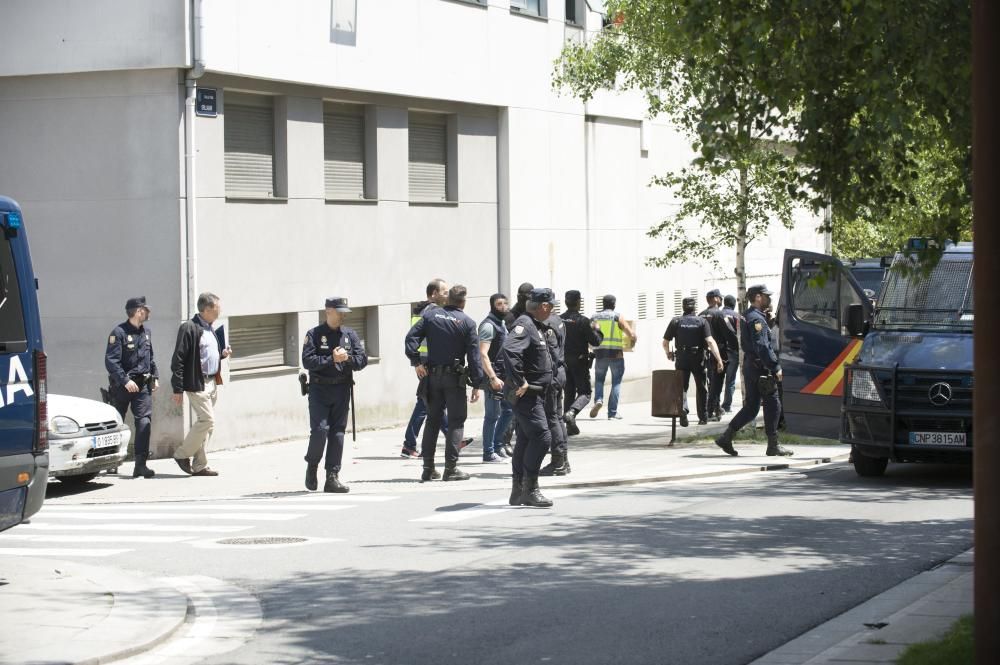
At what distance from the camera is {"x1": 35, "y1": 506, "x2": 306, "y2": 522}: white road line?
13.6 meters

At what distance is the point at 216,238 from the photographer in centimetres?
1967

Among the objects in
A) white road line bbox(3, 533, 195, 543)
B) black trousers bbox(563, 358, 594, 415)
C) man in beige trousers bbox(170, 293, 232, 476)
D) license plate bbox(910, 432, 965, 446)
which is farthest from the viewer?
black trousers bbox(563, 358, 594, 415)

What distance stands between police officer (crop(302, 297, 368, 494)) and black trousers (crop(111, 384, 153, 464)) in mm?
2713

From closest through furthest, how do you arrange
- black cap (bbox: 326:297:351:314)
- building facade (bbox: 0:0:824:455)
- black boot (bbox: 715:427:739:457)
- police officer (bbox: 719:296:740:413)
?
black cap (bbox: 326:297:351:314), black boot (bbox: 715:427:739:457), building facade (bbox: 0:0:824:455), police officer (bbox: 719:296:740:413)

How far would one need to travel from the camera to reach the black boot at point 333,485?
1530cm

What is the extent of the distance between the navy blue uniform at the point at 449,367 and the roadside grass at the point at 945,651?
851cm

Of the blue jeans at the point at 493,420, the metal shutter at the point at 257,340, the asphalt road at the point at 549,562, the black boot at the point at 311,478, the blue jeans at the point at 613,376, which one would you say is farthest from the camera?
the blue jeans at the point at 613,376

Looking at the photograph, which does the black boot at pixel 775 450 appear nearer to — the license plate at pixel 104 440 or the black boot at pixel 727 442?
the black boot at pixel 727 442

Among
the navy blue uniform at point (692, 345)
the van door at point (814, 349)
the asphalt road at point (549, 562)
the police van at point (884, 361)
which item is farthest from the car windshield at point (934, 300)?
the navy blue uniform at point (692, 345)

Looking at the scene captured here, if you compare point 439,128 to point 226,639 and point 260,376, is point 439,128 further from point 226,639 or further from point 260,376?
point 226,639

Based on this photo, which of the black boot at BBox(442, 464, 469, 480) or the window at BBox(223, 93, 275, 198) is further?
the window at BBox(223, 93, 275, 198)

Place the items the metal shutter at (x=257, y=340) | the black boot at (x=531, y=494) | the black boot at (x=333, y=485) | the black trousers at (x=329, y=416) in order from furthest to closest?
the metal shutter at (x=257, y=340) < the black boot at (x=333, y=485) < the black trousers at (x=329, y=416) < the black boot at (x=531, y=494)

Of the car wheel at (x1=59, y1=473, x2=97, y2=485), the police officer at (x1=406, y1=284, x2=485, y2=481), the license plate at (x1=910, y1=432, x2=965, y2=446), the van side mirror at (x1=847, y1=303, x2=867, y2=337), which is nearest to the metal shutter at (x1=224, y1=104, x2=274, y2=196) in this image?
the car wheel at (x1=59, y1=473, x2=97, y2=485)

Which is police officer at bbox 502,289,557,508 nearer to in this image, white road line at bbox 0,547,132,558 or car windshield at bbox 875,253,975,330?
white road line at bbox 0,547,132,558
